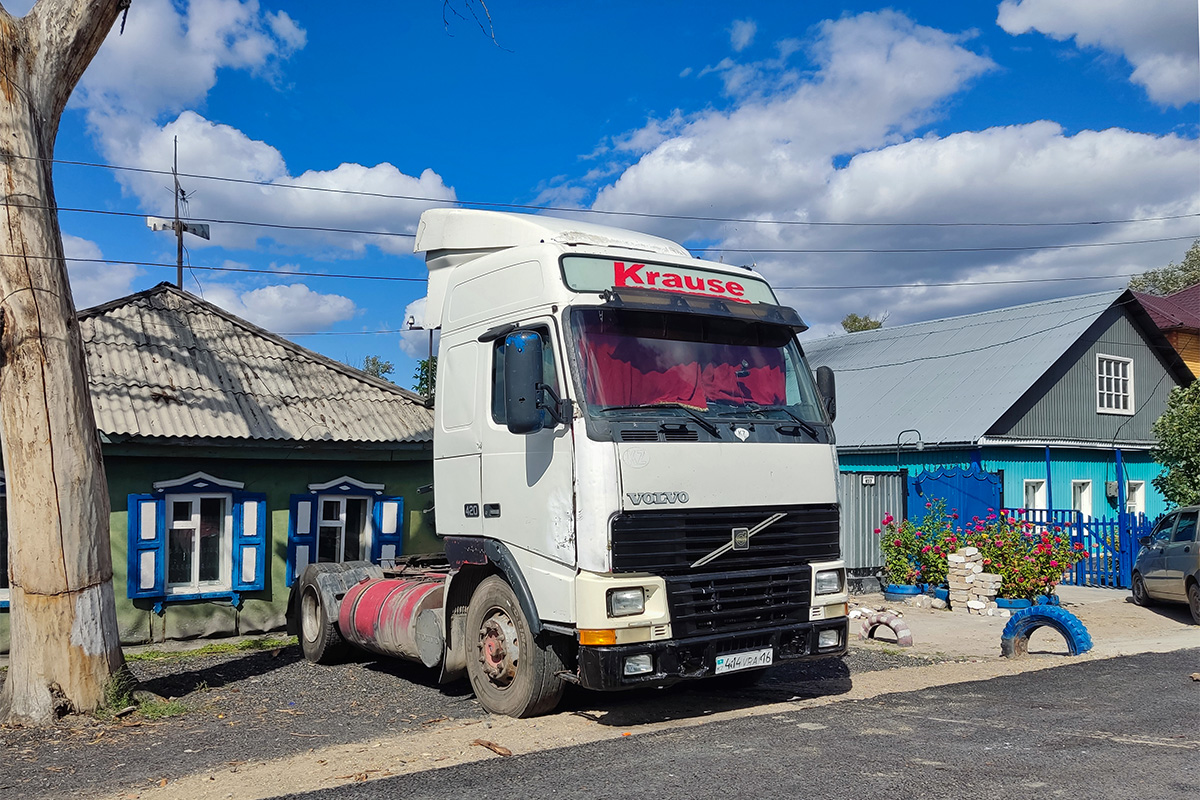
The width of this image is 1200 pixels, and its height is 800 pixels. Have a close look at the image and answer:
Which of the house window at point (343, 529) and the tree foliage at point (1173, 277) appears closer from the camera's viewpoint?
the house window at point (343, 529)

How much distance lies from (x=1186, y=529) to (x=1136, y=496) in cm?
1144

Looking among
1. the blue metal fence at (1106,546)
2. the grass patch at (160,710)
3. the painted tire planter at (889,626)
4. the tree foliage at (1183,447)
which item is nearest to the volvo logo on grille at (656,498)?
the grass patch at (160,710)

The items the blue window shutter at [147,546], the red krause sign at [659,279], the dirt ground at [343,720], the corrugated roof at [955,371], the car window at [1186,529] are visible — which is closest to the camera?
the dirt ground at [343,720]

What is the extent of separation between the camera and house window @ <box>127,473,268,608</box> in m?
11.4

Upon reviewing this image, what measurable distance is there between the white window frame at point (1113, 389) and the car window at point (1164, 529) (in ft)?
32.6

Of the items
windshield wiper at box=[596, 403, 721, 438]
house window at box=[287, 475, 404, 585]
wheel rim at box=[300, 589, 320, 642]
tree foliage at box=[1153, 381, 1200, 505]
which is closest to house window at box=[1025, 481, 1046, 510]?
tree foliage at box=[1153, 381, 1200, 505]

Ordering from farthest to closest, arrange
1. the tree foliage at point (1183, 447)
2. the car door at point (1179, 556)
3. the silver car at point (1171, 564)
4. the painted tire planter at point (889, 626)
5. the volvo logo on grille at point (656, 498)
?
1. the tree foliage at point (1183, 447)
2. the car door at point (1179, 556)
3. the silver car at point (1171, 564)
4. the painted tire planter at point (889, 626)
5. the volvo logo on grille at point (656, 498)

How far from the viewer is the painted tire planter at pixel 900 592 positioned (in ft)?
50.8

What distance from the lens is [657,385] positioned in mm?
7059

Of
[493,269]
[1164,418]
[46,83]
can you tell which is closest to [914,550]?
[1164,418]

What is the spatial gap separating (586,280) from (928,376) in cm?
1957

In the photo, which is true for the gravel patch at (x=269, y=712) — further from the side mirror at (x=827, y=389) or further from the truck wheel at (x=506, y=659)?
the side mirror at (x=827, y=389)

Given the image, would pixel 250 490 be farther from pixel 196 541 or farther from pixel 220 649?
pixel 220 649

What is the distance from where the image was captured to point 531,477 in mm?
7195
